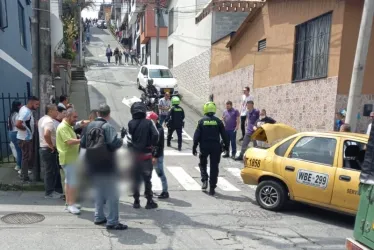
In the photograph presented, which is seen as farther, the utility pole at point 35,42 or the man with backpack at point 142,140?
the utility pole at point 35,42

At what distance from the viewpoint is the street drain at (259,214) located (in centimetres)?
591

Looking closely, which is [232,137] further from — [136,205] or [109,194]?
[109,194]

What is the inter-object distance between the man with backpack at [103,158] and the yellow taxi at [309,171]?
2.77 m

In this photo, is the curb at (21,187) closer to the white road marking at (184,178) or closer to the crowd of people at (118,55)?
the white road marking at (184,178)

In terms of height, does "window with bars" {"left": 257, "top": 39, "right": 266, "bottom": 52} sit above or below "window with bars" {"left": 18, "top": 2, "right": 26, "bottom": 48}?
below

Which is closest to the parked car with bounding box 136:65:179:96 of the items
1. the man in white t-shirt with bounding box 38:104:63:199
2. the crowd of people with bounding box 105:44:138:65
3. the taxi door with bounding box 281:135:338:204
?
the man in white t-shirt with bounding box 38:104:63:199

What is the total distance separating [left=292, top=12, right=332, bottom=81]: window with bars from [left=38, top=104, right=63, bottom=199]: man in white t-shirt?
763 cm

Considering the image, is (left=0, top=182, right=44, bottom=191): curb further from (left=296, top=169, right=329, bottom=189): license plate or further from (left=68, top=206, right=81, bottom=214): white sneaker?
(left=296, top=169, right=329, bottom=189): license plate

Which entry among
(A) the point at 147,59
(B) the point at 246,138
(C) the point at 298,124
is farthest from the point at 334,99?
(A) the point at 147,59

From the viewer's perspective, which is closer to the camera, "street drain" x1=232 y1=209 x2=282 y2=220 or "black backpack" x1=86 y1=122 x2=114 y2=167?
"black backpack" x1=86 y1=122 x2=114 y2=167

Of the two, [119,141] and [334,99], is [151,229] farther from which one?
[334,99]

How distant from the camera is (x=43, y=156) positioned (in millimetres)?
6156

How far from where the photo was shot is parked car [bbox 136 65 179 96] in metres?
19.9

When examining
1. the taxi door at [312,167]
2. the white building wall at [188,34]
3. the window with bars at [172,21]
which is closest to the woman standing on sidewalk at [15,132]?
the taxi door at [312,167]
